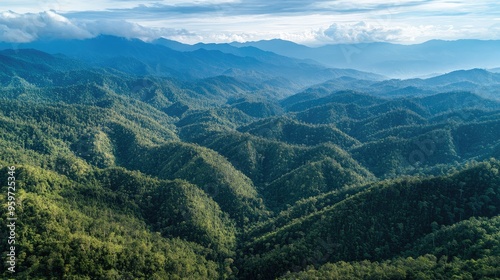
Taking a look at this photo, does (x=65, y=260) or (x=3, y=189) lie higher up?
(x=3, y=189)

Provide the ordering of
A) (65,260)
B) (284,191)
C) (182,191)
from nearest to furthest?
(65,260) < (182,191) < (284,191)

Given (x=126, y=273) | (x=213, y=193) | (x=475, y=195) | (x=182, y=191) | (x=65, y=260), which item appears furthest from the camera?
(x=213, y=193)

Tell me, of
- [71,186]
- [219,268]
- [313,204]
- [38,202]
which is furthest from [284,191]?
[38,202]

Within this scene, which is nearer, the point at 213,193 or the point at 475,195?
the point at 475,195

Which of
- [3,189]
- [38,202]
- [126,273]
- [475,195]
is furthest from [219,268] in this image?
[475,195]

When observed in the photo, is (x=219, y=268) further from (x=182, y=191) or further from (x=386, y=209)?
(x=386, y=209)

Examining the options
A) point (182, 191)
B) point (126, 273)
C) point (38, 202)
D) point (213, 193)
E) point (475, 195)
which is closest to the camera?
point (126, 273)

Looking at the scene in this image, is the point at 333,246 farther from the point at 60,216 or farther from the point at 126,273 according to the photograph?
the point at 60,216

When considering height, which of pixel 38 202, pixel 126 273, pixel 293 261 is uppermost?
pixel 38 202

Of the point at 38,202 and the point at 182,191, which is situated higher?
the point at 38,202
